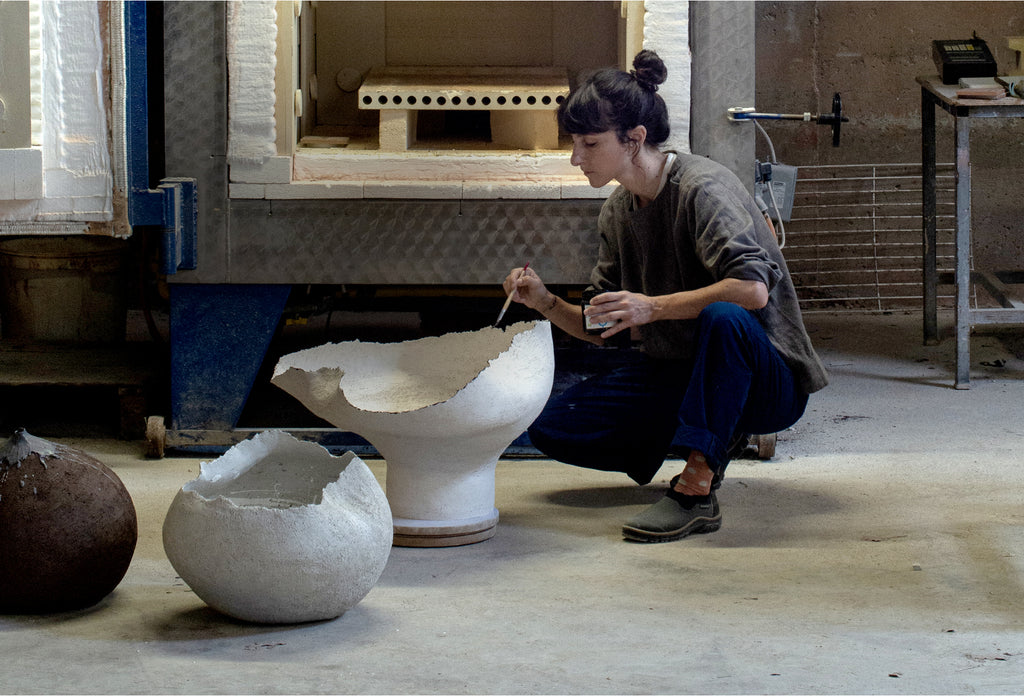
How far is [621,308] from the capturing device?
→ 2.90 metres

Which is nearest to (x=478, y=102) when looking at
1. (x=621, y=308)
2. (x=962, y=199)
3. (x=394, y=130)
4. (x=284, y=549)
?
(x=394, y=130)

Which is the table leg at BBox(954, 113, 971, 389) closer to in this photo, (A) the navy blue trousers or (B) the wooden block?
(A) the navy blue trousers

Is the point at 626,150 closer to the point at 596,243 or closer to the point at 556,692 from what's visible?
the point at 596,243

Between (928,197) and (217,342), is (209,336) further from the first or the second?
(928,197)

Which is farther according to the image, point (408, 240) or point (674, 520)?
point (408, 240)

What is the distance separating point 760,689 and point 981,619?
1.96ft

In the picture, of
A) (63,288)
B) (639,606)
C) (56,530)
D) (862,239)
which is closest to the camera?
(56,530)

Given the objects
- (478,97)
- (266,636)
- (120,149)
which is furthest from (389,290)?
(266,636)

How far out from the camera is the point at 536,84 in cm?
405

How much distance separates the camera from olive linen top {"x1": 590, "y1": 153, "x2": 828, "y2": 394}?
297 cm

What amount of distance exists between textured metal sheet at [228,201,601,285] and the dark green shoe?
100 cm

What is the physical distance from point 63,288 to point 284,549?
8.05 ft

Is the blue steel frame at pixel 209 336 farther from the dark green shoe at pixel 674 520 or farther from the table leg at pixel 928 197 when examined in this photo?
the table leg at pixel 928 197

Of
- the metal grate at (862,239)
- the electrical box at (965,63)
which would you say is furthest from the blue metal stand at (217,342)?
the metal grate at (862,239)
